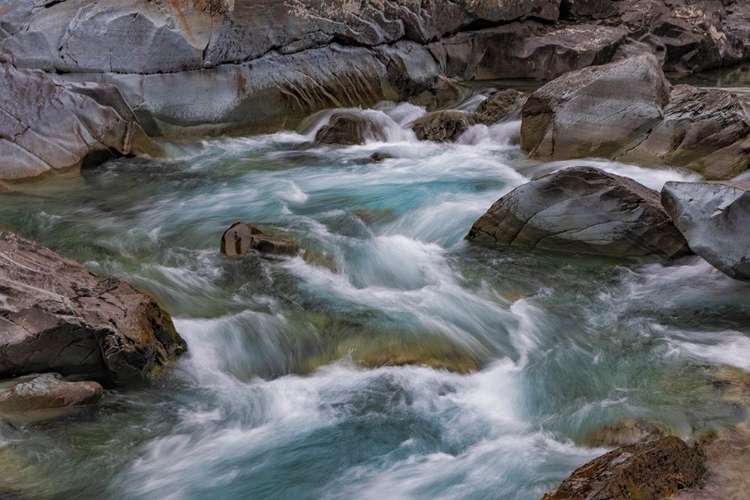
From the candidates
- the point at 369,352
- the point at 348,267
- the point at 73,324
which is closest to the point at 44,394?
the point at 73,324

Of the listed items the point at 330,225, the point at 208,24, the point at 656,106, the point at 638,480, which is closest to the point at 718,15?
the point at 656,106

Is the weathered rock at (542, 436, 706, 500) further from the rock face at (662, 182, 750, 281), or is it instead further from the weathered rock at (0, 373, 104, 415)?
the weathered rock at (0, 373, 104, 415)

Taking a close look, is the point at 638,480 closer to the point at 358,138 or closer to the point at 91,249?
the point at 91,249

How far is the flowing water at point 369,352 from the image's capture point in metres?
4.05

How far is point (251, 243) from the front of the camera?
6691mm

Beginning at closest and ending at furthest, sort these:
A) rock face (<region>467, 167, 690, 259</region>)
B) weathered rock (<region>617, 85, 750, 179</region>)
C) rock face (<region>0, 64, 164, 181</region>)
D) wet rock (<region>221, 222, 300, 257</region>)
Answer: rock face (<region>467, 167, 690, 259</region>)
wet rock (<region>221, 222, 300, 257</region>)
weathered rock (<region>617, 85, 750, 179</region>)
rock face (<region>0, 64, 164, 181</region>)

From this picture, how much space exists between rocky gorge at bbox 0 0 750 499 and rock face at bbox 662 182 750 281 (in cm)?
2

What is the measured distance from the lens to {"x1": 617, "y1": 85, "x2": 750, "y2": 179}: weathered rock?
Answer: 25.9 feet

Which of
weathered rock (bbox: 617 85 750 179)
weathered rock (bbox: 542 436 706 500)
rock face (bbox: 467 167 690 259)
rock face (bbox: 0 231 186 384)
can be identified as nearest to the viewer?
weathered rock (bbox: 542 436 706 500)

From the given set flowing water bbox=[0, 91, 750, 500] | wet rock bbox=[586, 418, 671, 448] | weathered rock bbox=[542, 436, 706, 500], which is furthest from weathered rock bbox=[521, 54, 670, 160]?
weathered rock bbox=[542, 436, 706, 500]

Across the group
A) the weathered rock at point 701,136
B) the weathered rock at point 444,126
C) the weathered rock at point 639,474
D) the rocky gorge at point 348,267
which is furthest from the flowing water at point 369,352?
the weathered rock at point 444,126

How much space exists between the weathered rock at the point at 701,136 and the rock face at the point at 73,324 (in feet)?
19.6

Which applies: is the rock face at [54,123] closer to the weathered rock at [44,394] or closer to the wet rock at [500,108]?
the wet rock at [500,108]

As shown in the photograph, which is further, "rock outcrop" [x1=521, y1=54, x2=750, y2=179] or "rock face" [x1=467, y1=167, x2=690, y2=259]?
"rock outcrop" [x1=521, y1=54, x2=750, y2=179]
